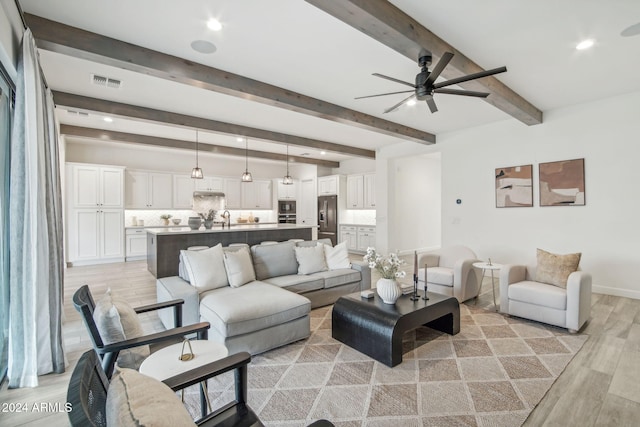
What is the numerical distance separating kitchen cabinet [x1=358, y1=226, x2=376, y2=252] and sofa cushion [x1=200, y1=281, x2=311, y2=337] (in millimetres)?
5805

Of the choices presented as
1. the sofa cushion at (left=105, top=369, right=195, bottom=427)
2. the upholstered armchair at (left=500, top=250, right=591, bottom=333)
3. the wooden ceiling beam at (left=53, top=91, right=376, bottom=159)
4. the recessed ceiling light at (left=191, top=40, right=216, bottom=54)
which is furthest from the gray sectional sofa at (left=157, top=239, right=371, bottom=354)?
the wooden ceiling beam at (left=53, top=91, right=376, bottom=159)

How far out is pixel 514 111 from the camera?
452cm

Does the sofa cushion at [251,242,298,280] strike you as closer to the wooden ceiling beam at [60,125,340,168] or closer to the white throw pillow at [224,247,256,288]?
the white throw pillow at [224,247,256,288]

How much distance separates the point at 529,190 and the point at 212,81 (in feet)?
17.6

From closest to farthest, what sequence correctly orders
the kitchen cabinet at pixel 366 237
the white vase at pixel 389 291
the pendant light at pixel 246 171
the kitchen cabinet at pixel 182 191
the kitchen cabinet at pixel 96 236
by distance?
1. the white vase at pixel 389 291
2. the pendant light at pixel 246 171
3. the kitchen cabinet at pixel 96 236
4. the kitchen cabinet at pixel 182 191
5. the kitchen cabinet at pixel 366 237

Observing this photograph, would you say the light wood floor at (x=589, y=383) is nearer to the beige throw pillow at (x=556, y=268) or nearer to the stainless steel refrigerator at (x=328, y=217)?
the beige throw pillow at (x=556, y=268)

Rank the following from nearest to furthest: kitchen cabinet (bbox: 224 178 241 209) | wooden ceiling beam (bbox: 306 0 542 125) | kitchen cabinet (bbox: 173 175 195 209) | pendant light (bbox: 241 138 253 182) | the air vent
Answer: wooden ceiling beam (bbox: 306 0 542 125) < the air vent < pendant light (bbox: 241 138 253 182) < kitchen cabinet (bbox: 173 175 195 209) < kitchen cabinet (bbox: 224 178 241 209)

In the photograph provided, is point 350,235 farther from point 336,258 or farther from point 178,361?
point 178,361

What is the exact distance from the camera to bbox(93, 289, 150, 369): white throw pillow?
5.65 ft

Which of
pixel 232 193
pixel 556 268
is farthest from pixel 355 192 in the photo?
pixel 556 268

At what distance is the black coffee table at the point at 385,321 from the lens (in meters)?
2.64

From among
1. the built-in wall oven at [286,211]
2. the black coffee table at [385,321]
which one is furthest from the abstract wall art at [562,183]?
the built-in wall oven at [286,211]

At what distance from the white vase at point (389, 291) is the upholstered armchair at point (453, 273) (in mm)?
1601

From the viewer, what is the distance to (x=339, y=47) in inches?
122
